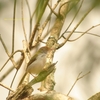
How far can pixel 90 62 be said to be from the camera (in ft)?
1.46

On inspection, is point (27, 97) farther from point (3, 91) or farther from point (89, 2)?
point (3, 91)

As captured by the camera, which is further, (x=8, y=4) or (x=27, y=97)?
(x=27, y=97)

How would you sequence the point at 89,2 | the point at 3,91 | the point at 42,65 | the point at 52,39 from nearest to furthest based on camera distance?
the point at 89,2
the point at 42,65
the point at 52,39
the point at 3,91

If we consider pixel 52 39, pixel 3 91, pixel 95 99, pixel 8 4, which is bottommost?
pixel 95 99

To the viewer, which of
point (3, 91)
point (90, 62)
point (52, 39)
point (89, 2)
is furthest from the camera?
point (3, 91)

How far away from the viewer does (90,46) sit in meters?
0.45

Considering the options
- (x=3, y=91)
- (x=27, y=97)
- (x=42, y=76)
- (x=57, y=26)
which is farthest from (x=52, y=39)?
(x=3, y=91)

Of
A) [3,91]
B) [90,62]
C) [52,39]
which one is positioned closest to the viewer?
[90,62]

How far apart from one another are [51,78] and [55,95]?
168 mm

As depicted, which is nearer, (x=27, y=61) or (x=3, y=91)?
(x=27, y=61)

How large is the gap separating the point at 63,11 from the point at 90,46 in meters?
0.32

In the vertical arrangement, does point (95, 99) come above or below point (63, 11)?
below

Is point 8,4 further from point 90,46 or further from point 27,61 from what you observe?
point 27,61

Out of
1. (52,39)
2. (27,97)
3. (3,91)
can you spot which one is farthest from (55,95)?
(3,91)
